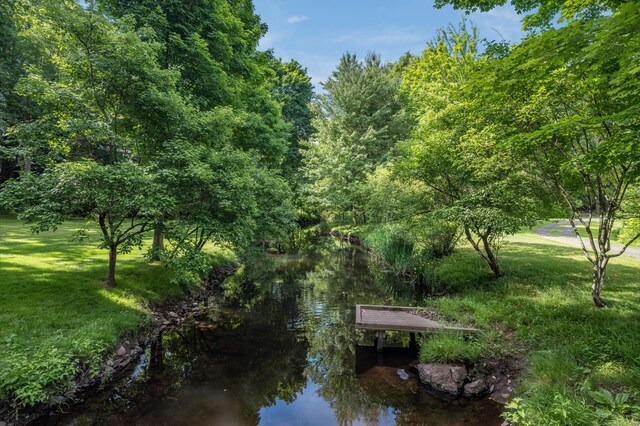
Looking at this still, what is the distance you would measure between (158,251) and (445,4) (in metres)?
9.42

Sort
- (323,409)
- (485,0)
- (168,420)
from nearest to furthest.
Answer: (168,420) → (323,409) → (485,0)

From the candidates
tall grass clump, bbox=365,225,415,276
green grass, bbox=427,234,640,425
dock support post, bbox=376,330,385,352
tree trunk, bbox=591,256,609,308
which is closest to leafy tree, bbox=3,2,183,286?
dock support post, bbox=376,330,385,352

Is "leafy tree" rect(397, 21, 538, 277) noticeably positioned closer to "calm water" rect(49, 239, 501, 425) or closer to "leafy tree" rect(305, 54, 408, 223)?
"calm water" rect(49, 239, 501, 425)

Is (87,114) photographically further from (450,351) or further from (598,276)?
(598,276)

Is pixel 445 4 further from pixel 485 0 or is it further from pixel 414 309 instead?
pixel 414 309

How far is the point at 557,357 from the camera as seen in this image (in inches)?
232

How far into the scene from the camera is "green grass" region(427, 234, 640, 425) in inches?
181

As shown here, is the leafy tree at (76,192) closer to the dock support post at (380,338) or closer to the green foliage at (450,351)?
the dock support post at (380,338)

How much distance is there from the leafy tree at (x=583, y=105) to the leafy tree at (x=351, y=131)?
69.8ft

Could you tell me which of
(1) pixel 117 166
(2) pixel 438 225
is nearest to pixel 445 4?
(2) pixel 438 225

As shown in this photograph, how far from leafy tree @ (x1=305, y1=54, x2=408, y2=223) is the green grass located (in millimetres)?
18905

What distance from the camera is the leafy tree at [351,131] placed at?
30422mm

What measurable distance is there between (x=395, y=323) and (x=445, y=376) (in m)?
1.93

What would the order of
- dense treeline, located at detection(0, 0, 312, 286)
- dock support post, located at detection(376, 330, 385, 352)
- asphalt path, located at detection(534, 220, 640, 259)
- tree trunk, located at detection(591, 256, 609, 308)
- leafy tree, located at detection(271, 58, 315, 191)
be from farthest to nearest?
1. leafy tree, located at detection(271, 58, 315, 191)
2. asphalt path, located at detection(534, 220, 640, 259)
3. dock support post, located at detection(376, 330, 385, 352)
4. tree trunk, located at detection(591, 256, 609, 308)
5. dense treeline, located at detection(0, 0, 312, 286)
